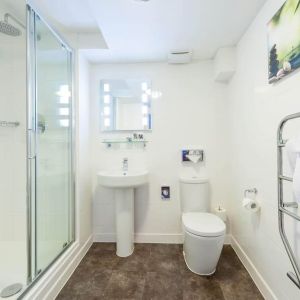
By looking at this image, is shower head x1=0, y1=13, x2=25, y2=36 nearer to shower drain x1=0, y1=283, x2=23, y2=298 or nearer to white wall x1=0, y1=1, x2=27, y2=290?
white wall x1=0, y1=1, x2=27, y2=290

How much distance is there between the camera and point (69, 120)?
1922 mm

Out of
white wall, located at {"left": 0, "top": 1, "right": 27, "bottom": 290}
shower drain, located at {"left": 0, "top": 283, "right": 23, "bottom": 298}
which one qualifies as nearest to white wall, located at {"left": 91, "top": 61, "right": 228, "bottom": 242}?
white wall, located at {"left": 0, "top": 1, "right": 27, "bottom": 290}

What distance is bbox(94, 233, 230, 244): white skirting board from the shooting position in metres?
2.25

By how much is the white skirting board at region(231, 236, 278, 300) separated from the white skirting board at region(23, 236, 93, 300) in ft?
4.97

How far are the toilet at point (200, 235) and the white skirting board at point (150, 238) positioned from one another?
1.33 ft

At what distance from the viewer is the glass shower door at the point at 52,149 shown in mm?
1489

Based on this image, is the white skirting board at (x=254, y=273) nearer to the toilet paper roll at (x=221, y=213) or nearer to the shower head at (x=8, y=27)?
the toilet paper roll at (x=221, y=213)

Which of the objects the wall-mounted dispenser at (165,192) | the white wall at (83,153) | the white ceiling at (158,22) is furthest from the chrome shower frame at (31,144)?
the wall-mounted dispenser at (165,192)

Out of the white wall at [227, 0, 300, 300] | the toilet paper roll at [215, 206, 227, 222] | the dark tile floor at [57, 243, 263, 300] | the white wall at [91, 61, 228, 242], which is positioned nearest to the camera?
the white wall at [227, 0, 300, 300]

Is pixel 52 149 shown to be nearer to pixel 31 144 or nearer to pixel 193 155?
pixel 31 144

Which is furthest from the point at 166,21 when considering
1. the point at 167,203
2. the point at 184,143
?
the point at 167,203

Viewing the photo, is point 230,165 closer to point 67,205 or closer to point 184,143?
point 184,143

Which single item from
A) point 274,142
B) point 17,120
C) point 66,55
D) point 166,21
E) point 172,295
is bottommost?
point 172,295

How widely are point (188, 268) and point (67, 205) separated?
4.14 feet
